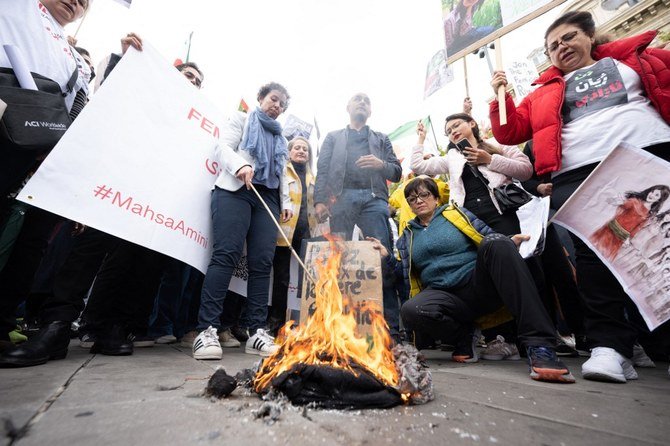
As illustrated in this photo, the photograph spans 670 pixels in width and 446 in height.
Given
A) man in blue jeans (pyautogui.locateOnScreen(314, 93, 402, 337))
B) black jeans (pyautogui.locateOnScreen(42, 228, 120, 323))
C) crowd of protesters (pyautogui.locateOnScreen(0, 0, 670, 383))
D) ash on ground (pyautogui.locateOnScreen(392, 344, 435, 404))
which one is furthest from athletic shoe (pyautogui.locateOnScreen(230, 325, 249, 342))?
ash on ground (pyautogui.locateOnScreen(392, 344, 435, 404))

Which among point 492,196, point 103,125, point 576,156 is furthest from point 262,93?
point 576,156

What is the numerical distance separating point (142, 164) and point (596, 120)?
11.2ft

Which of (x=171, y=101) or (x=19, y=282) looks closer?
(x=19, y=282)

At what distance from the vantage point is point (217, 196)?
2945mm

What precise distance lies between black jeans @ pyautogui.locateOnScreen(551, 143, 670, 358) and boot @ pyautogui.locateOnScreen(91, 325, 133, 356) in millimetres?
3207

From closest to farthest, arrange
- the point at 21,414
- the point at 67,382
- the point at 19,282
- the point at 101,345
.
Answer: the point at 21,414 < the point at 67,382 < the point at 19,282 < the point at 101,345

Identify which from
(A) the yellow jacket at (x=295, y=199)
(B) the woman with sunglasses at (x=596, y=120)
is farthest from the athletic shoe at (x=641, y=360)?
(A) the yellow jacket at (x=295, y=199)

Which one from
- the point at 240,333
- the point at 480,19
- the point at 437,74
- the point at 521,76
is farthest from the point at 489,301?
the point at 521,76

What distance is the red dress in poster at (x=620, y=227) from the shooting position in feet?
6.41

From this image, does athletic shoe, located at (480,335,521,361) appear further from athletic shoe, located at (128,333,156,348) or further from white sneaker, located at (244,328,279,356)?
athletic shoe, located at (128,333,156,348)

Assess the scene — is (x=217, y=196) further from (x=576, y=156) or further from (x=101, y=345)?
(x=576, y=156)

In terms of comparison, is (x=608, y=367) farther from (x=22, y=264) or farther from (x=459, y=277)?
(x=22, y=264)

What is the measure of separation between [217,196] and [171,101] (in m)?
1.04

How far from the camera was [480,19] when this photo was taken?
3.82 meters
